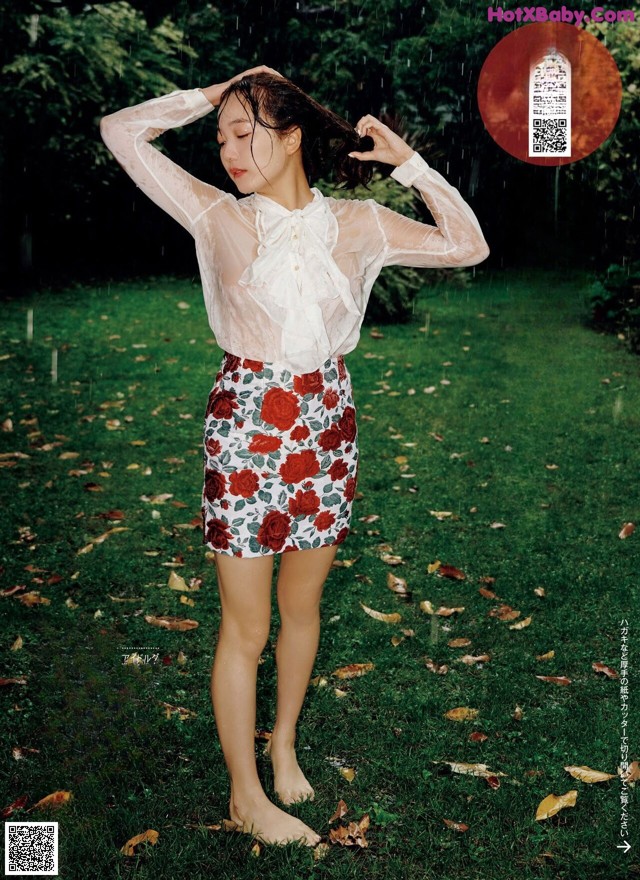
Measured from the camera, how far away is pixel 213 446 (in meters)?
2.62

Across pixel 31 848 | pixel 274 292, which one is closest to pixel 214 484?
pixel 274 292

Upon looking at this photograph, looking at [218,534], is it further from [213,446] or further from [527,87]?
[527,87]

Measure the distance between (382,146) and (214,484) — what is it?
3.46 feet

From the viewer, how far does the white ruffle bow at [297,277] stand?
8.29 ft

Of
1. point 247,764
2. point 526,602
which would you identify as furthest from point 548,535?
point 247,764

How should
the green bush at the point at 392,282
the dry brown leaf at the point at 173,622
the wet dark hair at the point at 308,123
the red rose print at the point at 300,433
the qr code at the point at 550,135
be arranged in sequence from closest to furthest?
1. the wet dark hair at the point at 308,123
2. the red rose print at the point at 300,433
3. the dry brown leaf at the point at 173,622
4. the green bush at the point at 392,282
5. the qr code at the point at 550,135

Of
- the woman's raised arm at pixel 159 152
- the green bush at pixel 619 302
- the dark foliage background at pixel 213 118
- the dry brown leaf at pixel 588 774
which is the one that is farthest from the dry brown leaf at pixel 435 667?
the dark foliage background at pixel 213 118

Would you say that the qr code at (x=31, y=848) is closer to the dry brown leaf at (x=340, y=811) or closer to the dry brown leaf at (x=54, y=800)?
the dry brown leaf at (x=54, y=800)

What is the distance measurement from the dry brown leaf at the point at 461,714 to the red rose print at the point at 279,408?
158cm

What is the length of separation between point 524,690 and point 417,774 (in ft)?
2.41

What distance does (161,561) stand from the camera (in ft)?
16.3

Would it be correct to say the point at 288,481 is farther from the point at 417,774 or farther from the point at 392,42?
the point at 392,42

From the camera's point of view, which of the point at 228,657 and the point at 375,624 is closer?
the point at 228,657

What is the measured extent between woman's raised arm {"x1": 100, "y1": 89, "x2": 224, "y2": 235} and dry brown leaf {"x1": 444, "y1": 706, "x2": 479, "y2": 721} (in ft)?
6.86
